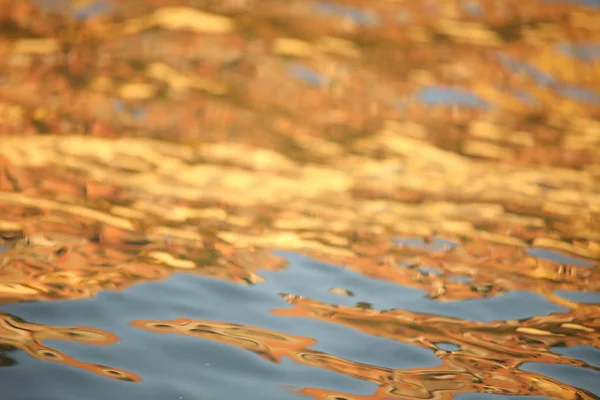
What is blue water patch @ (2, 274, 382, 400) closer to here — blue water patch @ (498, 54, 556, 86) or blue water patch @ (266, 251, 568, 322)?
blue water patch @ (266, 251, 568, 322)

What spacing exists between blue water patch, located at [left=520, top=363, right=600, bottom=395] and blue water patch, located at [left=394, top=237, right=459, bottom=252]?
42.2 inches

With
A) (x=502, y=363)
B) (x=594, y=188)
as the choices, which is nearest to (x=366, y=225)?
Result: (x=502, y=363)

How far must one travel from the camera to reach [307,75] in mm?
4996

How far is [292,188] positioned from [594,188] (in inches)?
74.9

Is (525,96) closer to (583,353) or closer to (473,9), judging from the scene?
(473,9)

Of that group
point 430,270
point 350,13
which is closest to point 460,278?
point 430,270

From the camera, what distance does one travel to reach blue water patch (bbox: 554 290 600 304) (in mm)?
3059

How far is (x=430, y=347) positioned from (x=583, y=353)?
0.58m

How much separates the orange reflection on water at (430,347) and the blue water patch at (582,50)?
2903 mm

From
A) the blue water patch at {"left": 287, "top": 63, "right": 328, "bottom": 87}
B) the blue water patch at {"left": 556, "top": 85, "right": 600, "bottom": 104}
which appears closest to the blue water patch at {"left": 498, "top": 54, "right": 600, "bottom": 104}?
the blue water patch at {"left": 556, "top": 85, "right": 600, "bottom": 104}

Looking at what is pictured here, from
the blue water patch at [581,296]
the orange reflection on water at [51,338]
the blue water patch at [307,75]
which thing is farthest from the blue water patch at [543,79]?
the orange reflection on water at [51,338]

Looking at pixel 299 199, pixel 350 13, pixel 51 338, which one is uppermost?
pixel 350 13

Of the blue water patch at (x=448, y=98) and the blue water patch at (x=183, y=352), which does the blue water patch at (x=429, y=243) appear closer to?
the blue water patch at (x=183, y=352)

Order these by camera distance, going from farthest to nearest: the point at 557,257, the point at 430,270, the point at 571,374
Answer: the point at 557,257, the point at 430,270, the point at 571,374
